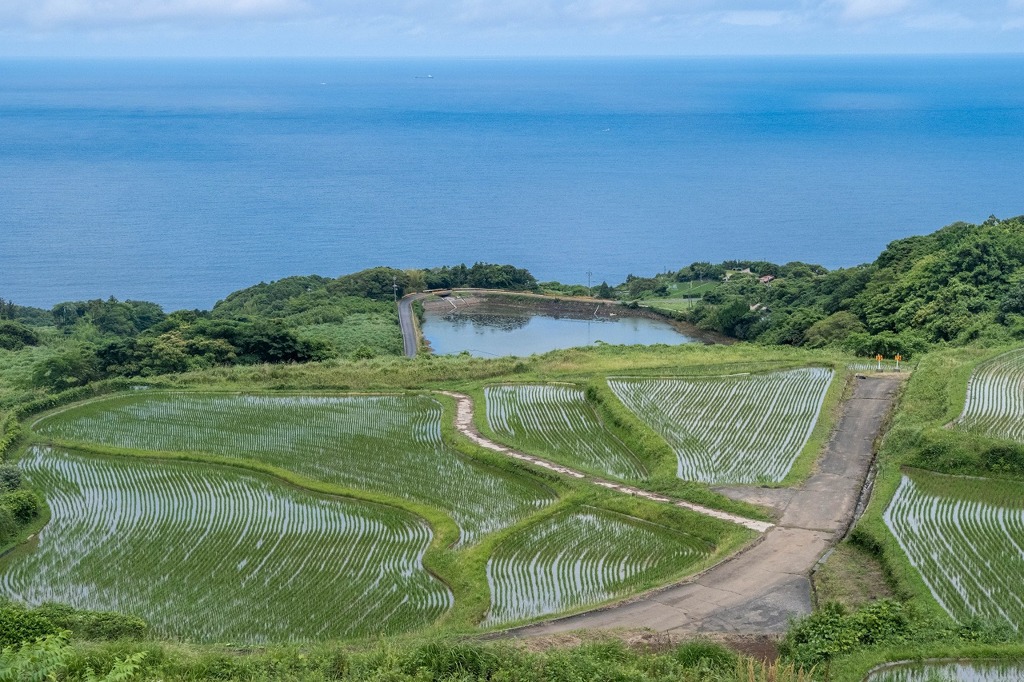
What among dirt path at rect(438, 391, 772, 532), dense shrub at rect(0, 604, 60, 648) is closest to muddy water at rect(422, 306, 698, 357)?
dirt path at rect(438, 391, 772, 532)

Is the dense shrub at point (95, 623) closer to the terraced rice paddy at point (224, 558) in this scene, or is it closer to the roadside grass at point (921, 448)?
the terraced rice paddy at point (224, 558)

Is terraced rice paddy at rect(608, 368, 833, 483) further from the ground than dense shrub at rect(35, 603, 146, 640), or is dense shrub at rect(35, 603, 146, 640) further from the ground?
terraced rice paddy at rect(608, 368, 833, 483)

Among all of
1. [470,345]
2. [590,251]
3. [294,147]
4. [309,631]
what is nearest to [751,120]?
[294,147]

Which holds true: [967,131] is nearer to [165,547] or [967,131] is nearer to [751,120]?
[751,120]

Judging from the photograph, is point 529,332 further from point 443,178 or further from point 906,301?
point 443,178

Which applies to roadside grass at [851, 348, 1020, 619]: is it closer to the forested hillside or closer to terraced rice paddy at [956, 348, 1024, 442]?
terraced rice paddy at [956, 348, 1024, 442]

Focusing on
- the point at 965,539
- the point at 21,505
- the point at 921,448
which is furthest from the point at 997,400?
the point at 21,505

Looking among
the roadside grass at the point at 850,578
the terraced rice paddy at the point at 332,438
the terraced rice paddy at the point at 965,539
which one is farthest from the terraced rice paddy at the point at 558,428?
the terraced rice paddy at the point at 965,539
